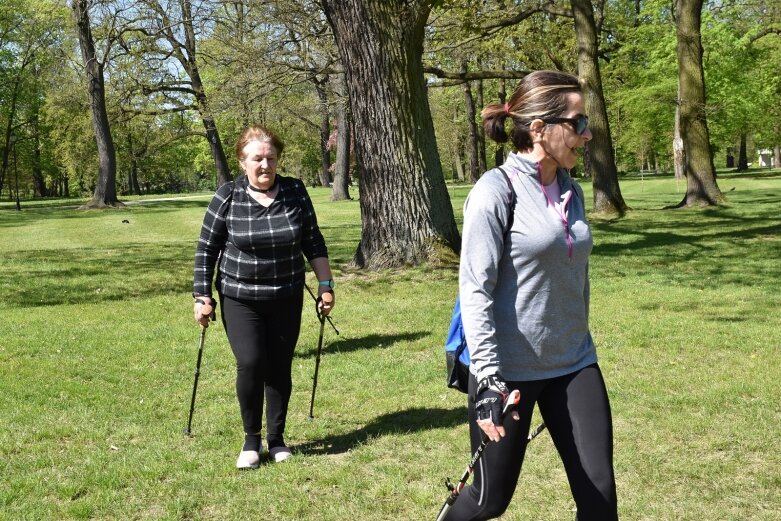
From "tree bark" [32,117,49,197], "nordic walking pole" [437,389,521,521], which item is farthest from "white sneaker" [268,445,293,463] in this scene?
"tree bark" [32,117,49,197]

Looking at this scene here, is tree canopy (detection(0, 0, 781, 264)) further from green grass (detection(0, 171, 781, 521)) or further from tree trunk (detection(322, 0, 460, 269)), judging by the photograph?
green grass (detection(0, 171, 781, 521))

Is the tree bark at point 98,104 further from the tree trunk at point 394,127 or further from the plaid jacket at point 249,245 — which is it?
the plaid jacket at point 249,245

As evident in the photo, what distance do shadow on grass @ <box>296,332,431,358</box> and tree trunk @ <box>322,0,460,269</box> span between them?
3155mm

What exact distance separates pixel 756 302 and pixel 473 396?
7887mm

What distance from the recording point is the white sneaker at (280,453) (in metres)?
4.98

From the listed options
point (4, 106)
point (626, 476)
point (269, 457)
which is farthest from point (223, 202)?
point (4, 106)

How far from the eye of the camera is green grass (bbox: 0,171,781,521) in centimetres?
441

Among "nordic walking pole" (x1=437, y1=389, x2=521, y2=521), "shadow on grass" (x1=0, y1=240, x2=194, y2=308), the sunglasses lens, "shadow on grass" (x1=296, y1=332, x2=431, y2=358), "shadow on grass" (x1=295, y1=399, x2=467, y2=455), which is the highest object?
the sunglasses lens

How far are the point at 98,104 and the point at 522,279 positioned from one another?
33.3 metres

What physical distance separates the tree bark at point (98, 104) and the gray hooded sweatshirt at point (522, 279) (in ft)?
103

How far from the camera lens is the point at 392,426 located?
18.6 feet

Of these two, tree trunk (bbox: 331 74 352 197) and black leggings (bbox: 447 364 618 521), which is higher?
tree trunk (bbox: 331 74 352 197)

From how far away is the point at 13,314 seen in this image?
1038 centimetres

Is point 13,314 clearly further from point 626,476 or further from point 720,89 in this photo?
point 720,89
